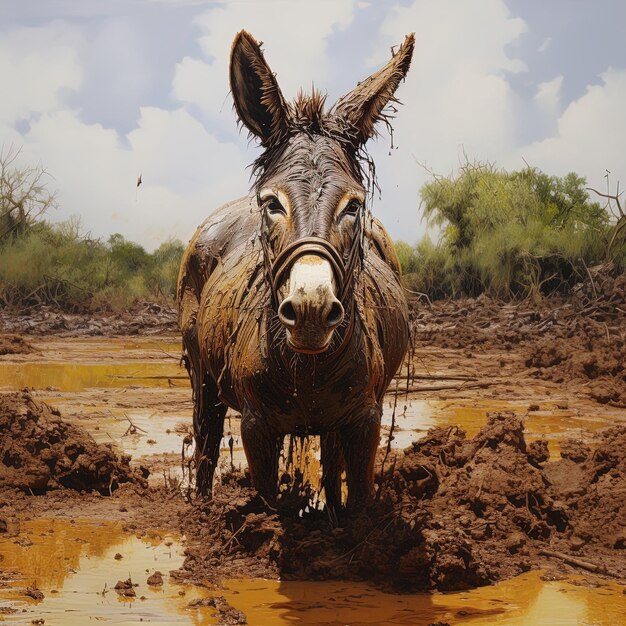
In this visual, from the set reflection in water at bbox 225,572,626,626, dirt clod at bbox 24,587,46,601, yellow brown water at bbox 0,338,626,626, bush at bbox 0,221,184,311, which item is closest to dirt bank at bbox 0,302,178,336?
bush at bbox 0,221,184,311

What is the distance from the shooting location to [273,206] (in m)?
4.22

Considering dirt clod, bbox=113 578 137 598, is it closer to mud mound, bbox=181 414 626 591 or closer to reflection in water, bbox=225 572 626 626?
mud mound, bbox=181 414 626 591

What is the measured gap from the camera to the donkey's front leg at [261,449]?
4789mm

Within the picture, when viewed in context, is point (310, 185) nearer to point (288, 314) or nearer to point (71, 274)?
point (288, 314)

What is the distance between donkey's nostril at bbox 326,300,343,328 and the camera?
362 centimetres

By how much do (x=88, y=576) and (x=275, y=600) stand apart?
1108 mm

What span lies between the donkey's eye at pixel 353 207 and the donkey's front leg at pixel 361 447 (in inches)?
44.3

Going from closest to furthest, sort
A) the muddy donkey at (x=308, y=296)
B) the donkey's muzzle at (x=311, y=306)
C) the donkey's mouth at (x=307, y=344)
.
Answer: the donkey's muzzle at (x=311, y=306), the donkey's mouth at (x=307, y=344), the muddy donkey at (x=308, y=296)

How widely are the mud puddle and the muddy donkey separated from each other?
2.67ft

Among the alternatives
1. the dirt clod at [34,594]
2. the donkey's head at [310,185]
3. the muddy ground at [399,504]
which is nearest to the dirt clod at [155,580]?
the muddy ground at [399,504]

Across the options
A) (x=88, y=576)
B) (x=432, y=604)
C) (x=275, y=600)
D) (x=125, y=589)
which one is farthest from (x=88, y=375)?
(x=432, y=604)

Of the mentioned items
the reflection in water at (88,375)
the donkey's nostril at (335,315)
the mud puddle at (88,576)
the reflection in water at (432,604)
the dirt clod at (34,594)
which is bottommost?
the reflection in water at (432,604)

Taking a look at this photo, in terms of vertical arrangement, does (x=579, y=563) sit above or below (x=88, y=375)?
below

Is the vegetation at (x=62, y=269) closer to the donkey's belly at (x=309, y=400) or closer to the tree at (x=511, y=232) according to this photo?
the tree at (x=511, y=232)
